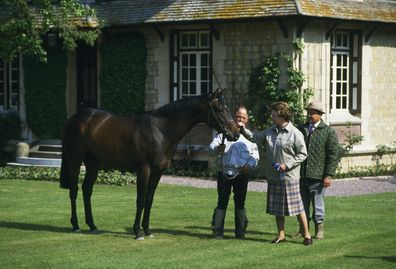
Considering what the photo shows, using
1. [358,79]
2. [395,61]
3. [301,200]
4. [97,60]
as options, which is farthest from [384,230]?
[97,60]

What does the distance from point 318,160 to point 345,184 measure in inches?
348

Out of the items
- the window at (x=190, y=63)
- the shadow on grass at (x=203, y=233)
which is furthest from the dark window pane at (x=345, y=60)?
the shadow on grass at (x=203, y=233)

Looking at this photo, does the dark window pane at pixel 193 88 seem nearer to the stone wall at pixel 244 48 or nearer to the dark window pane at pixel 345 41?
the stone wall at pixel 244 48

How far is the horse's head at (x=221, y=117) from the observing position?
1111 cm

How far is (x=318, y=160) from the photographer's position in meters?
11.2

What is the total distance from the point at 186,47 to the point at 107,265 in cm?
1359

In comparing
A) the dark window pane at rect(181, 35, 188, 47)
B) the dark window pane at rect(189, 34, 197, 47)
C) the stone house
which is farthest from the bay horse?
the dark window pane at rect(181, 35, 188, 47)

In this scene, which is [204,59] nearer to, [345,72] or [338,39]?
[338,39]

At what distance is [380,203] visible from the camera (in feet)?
51.6

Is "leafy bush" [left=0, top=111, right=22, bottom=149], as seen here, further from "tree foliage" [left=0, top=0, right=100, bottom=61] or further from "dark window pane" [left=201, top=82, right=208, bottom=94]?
"dark window pane" [left=201, top=82, right=208, bottom=94]

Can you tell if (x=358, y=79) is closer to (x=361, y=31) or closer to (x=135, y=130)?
(x=361, y=31)

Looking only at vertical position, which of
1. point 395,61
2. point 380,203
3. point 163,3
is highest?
point 163,3

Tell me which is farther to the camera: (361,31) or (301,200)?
(361,31)

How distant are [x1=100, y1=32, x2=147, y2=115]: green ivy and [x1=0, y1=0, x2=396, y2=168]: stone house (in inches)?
7.9
